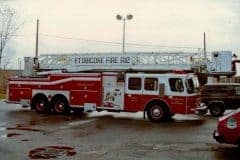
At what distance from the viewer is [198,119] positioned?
21.8 m

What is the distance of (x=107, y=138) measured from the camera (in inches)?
601

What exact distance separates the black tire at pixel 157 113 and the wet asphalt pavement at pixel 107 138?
1.40ft

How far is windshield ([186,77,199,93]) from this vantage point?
20.5 metres

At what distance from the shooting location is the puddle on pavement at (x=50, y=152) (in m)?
11.9

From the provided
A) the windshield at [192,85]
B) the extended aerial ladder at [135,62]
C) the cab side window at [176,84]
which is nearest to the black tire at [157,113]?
the cab side window at [176,84]

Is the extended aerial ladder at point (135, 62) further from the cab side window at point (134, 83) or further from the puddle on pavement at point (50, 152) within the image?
the puddle on pavement at point (50, 152)

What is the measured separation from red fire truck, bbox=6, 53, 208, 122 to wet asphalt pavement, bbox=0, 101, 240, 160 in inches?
27.6

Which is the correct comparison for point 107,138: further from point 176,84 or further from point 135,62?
point 135,62

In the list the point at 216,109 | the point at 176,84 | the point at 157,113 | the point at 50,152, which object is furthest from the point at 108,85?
the point at 50,152

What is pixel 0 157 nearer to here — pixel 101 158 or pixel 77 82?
pixel 101 158

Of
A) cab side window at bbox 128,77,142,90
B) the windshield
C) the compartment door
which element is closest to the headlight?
the windshield

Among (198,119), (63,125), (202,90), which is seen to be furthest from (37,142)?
(202,90)

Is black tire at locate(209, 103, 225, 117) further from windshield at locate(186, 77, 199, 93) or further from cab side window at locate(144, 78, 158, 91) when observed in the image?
cab side window at locate(144, 78, 158, 91)

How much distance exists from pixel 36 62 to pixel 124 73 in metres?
5.43
